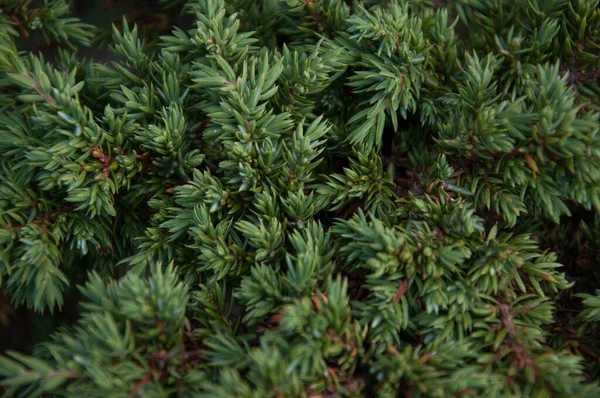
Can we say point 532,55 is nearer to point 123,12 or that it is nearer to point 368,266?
point 368,266

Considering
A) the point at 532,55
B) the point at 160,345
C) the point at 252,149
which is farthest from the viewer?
the point at 532,55

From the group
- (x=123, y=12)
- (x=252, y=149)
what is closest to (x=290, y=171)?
(x=252, y=149)

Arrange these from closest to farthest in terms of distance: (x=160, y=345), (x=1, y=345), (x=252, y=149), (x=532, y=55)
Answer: (x=160, y=345), (x=252, y=149), (x=532, y=55), (x=1, y=345)

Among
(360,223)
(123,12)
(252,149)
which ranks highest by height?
(123,12)

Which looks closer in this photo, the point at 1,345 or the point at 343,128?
the point at 343,128

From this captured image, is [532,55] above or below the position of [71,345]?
above

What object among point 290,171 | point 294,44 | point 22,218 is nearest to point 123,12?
point 294,44

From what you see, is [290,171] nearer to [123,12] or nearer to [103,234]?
[103,234]
